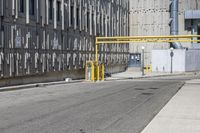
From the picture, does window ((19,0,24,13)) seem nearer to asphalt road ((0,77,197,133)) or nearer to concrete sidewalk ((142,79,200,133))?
asphalt road ((0,77,197,133))

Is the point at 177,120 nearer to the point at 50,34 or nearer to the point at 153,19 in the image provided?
the point at 50,34

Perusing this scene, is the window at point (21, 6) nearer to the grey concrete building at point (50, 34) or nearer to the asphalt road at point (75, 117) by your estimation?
the grey concrete building at point (50, 34)

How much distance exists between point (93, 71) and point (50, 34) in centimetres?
639

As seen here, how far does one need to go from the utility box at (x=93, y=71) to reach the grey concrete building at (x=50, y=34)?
1283 mm

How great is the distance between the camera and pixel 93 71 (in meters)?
36.9

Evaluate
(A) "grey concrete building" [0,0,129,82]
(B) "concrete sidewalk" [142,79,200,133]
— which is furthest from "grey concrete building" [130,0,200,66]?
(B) "concrete sidewalk" [142,79,200,133]

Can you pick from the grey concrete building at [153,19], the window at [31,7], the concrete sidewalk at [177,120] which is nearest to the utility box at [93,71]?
the window at [31,7]

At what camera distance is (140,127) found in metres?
A: 10.6

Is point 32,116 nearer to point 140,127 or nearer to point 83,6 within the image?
point 140,127

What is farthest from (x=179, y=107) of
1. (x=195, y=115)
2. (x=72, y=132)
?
(x=72, y=132)

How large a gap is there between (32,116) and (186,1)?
56.8 meters

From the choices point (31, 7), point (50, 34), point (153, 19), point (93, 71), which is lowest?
point (93, 71)

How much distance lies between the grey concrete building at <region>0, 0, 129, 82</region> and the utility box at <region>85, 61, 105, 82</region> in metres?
1.28

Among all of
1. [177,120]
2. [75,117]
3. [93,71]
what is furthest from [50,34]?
[177,120]
